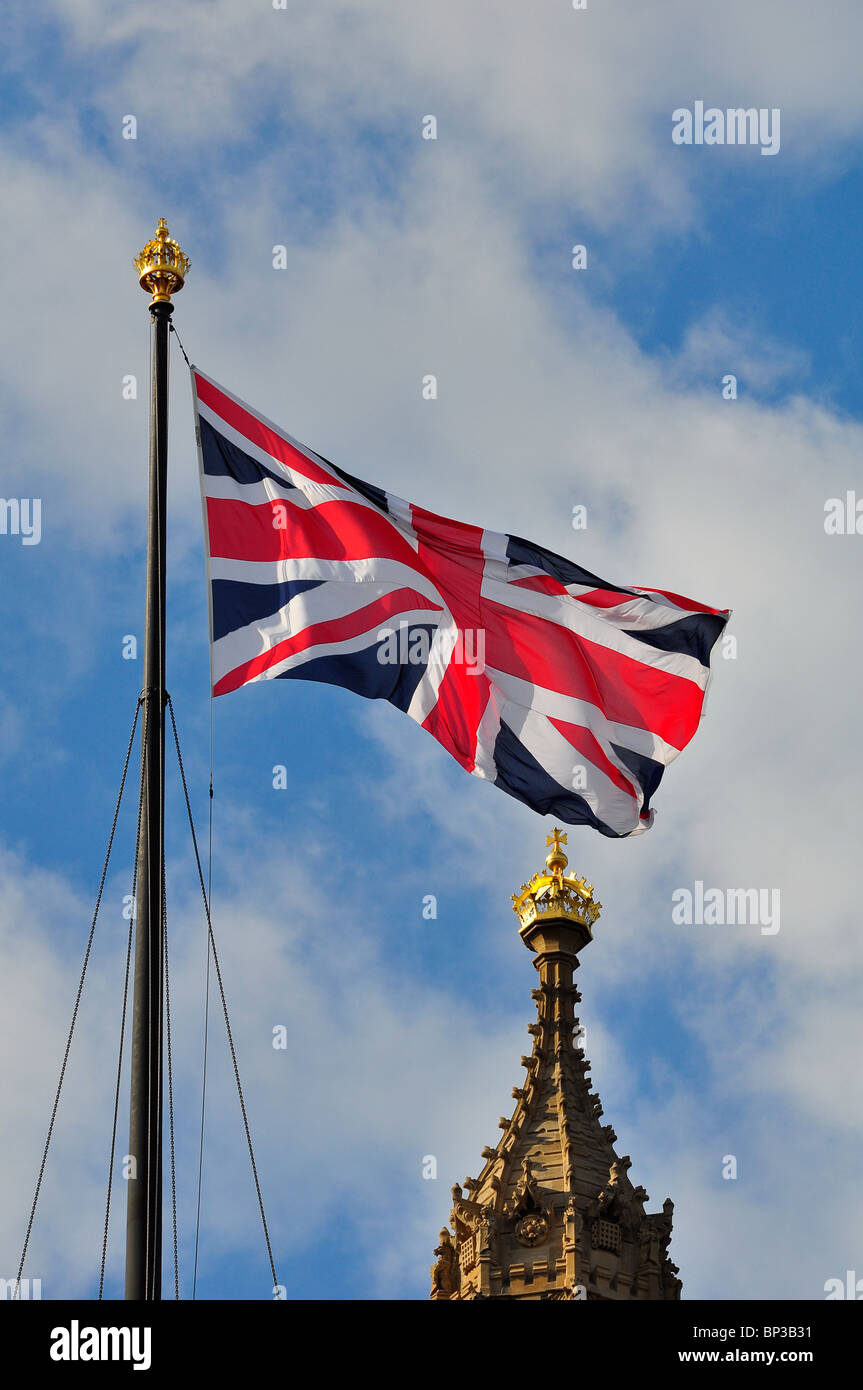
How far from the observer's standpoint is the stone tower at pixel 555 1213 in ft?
182

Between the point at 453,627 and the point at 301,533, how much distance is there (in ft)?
7.88

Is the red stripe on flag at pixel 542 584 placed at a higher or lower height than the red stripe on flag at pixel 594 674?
higher

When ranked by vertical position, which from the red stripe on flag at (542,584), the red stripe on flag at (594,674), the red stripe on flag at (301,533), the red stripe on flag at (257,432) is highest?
the red stripe on flag at (257,432)

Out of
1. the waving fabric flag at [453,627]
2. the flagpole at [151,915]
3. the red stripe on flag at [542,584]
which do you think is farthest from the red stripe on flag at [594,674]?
the flagpole at [151,915]

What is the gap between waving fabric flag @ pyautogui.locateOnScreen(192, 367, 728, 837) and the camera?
81.3ft

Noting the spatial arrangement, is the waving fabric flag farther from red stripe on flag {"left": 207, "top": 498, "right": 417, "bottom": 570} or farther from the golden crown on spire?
the golden crown on spire

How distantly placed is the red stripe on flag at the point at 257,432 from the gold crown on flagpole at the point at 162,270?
2.66 meters

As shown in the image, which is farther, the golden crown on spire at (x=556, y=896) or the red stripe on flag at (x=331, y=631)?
the golden crown on spire at (x=556, y=896)

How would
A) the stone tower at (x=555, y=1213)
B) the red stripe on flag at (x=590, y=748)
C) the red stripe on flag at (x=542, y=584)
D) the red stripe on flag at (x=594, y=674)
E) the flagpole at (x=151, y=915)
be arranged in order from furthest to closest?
the stone tower at (x=555, y=1213) → the red stripe on flag at (x=542, y=584) → the red stripe on flag at (x=594, y=674) → the red stripe on flag at (x=590, y=748) → the flagpole at (x=151, y=915)

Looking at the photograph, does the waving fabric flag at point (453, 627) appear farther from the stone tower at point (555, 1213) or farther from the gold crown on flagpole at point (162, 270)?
the stone tower at point (555, 1213)
